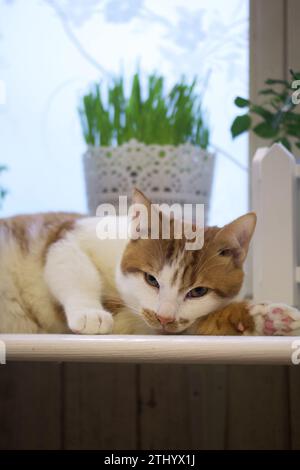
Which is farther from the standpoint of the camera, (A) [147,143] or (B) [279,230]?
(A) [147,143]

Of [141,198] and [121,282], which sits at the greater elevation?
[141,198]

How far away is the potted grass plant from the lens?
4.02 feet

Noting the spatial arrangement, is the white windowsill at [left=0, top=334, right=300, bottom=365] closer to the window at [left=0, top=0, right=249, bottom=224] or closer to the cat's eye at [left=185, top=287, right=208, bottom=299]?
the cat's eye at [left=185, top=287, right=208, bottom=299]

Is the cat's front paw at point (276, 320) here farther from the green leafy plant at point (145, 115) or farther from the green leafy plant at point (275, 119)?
the green leafy plant at point (145, 115)

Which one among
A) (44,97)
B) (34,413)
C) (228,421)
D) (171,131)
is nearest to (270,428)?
(228,421)

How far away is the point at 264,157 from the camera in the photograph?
1066mm

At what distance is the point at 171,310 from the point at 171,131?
1.76ft

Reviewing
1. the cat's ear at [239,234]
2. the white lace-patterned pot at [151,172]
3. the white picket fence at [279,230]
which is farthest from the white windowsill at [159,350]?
the white lace-patterned pot at [151,172]

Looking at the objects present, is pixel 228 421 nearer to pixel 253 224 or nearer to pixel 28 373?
pixel 28 373

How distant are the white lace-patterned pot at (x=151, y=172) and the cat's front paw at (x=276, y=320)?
0.43 metres

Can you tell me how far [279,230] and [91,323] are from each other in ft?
1.37

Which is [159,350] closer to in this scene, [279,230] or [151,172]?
[279,230]

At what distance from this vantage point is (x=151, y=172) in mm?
1222

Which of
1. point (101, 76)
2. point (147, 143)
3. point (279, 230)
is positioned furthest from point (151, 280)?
point (101, 76)
